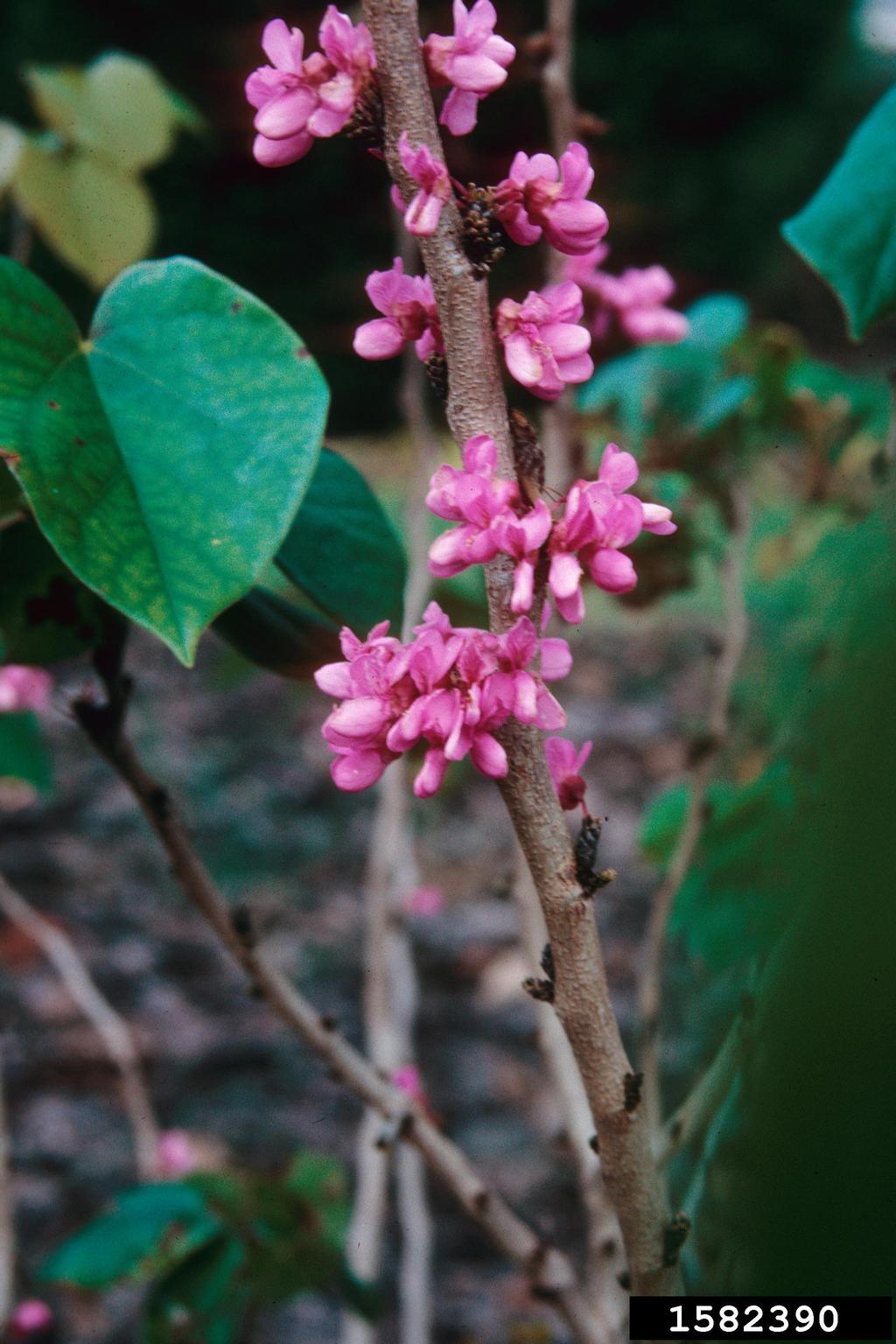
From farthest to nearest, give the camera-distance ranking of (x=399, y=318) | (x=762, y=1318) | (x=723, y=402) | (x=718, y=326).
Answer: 1. (x=718, y=326)
2. (x=723, y=402)
3. (x=399, y=318)
4. (x=762, y=1318)

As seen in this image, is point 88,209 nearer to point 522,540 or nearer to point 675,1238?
point 522,540

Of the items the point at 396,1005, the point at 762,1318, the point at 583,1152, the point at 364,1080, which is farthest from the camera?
the point at 396,1005

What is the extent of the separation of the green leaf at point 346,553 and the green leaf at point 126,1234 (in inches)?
19.3

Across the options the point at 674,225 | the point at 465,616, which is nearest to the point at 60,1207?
the point at 465,616

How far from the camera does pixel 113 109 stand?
872mm

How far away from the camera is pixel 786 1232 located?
164 mm

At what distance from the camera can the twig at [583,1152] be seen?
2.00ft

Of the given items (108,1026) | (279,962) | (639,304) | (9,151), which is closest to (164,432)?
(639,304)

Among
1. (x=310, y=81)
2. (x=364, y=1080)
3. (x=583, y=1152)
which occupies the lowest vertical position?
(x=583, y=1152)

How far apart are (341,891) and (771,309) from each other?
12.0 ft

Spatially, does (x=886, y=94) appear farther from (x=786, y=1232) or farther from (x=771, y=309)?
(x=771, y=309)

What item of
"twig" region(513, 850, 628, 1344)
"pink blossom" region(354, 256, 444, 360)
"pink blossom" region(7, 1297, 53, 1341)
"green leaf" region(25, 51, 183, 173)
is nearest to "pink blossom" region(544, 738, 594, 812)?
"pink blossom" region(354, 256, 444, 360)

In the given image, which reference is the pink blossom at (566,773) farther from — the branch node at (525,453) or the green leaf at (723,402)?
the green leaf at (723,402)

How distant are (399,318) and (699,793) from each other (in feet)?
1.74
